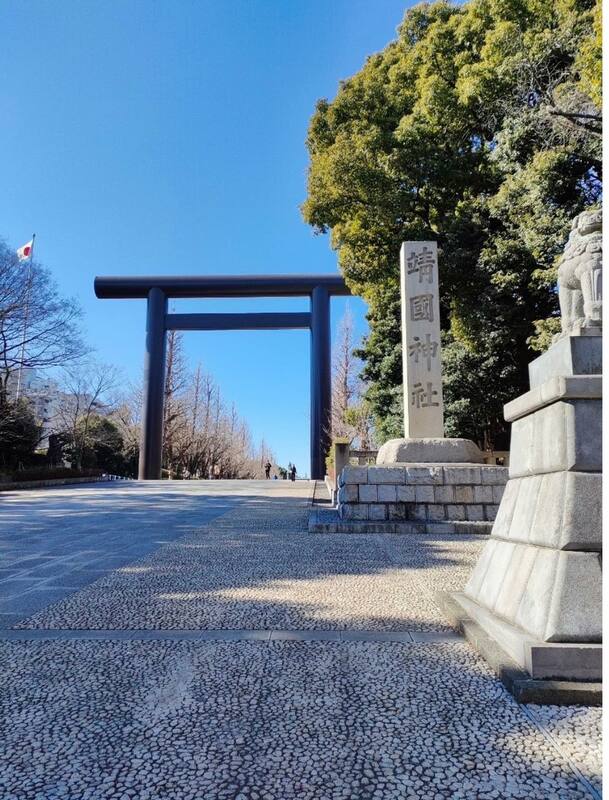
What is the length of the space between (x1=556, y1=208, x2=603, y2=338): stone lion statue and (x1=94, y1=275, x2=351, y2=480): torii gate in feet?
51.6

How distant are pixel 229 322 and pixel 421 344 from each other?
43.0ft

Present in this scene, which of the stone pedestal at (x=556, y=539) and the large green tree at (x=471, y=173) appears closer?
the stone pedestal at (x=556, y=539)

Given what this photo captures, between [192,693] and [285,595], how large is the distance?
121 cm

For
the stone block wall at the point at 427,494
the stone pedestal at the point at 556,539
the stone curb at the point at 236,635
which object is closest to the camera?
the stone pedestal at the point at 556,539

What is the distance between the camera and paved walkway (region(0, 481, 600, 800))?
119cm

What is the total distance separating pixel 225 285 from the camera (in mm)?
18641

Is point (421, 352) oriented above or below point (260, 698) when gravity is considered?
above

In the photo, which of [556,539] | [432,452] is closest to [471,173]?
[432,452]

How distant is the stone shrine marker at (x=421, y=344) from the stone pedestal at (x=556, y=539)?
4.23 m

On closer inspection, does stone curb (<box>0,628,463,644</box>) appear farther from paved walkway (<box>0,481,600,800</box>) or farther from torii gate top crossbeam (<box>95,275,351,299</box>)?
torii gate top crossbeam (<box>95,275,351,299</box>)

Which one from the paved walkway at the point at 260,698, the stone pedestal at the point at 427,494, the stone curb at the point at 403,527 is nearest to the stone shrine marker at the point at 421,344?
the stone pedestal at the point at 427,494

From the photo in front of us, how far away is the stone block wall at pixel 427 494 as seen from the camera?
554cm

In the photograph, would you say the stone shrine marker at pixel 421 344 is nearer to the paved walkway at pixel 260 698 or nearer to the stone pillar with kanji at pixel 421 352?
the stone pillar with kanji at pixel 421 352

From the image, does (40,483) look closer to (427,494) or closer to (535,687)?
(427,494)
